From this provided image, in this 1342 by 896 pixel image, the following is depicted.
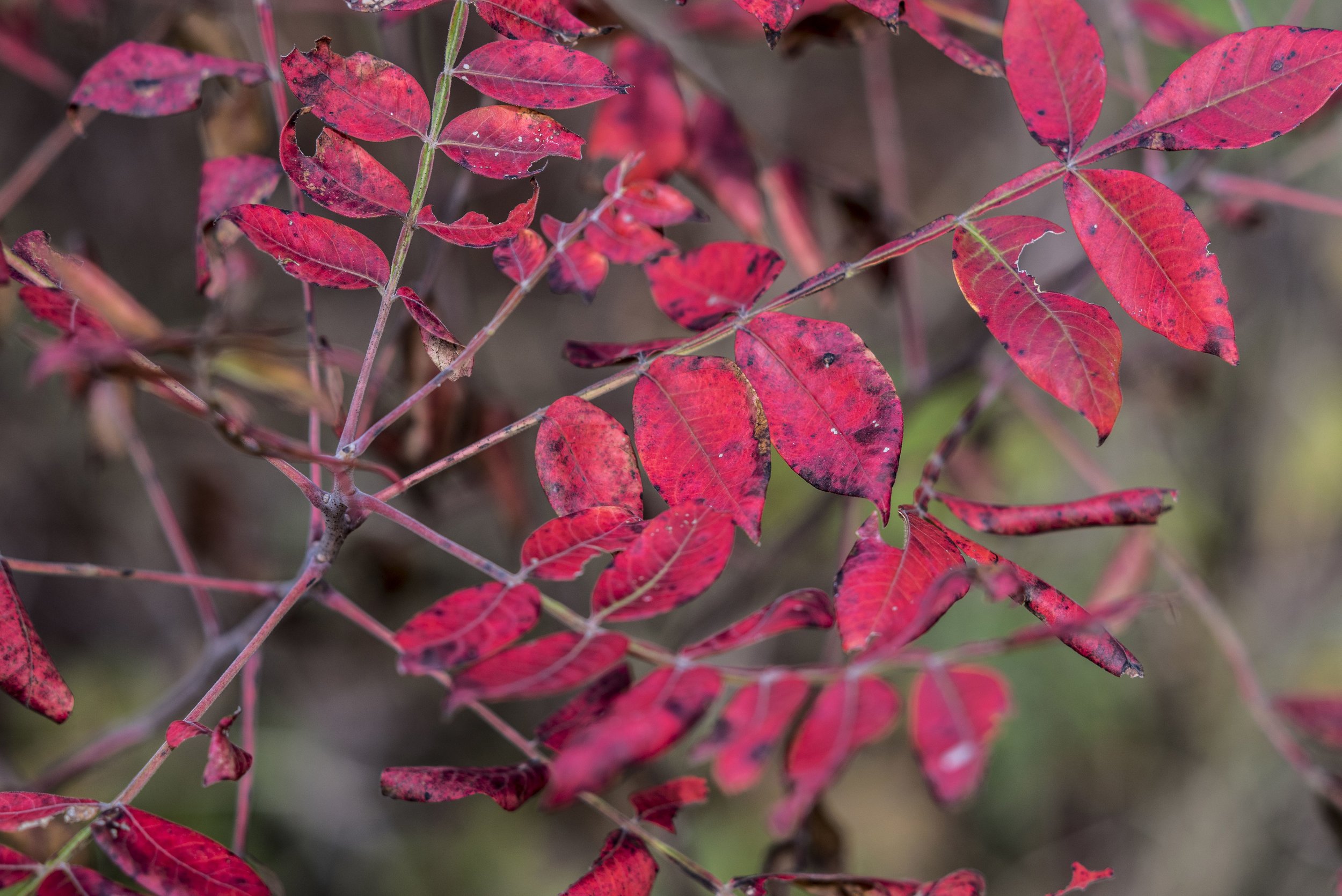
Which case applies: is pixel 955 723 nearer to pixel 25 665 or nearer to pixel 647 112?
pixel 25 665

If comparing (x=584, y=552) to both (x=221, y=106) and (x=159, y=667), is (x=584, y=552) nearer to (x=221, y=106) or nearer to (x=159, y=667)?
(x=221, y=106)

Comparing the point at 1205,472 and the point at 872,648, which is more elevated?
the point at 872,648

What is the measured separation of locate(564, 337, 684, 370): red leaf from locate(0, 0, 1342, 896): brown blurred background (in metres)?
0.77

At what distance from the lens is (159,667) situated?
1836 millimetres

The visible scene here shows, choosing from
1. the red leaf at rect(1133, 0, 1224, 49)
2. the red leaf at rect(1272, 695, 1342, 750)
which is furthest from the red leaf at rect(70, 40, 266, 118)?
the red leaf at rect(1272, 695, 1342, 750)

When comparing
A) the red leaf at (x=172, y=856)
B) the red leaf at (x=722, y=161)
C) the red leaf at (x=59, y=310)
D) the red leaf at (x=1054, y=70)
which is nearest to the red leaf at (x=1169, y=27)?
the red leaf at (x=722, y=161)

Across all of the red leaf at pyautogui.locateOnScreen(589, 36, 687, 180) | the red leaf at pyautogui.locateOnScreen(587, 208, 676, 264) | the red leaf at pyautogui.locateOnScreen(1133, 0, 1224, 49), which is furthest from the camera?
the red leaf at pyautogui.locateOnScreen(1133, 0, 1224, 49)

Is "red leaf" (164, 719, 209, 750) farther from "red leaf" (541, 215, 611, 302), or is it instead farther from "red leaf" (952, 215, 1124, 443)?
"red leaf" (952, 215, 1124, 443)

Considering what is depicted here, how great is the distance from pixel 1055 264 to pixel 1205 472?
2.29 feet

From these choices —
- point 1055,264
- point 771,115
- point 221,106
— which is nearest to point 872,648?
point 221,106

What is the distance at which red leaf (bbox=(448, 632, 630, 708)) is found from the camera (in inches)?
17.7

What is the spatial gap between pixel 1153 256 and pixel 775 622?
35 centimetres

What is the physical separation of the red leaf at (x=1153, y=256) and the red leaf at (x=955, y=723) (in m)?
0.25

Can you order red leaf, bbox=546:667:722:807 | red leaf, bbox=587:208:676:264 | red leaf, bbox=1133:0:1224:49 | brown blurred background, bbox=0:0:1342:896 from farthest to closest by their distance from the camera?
brown blurred background, bbox=0:0:1342:896 → red leaf, bbox=1133:0:1224:49 → red leaf, bbox=587:208:676:264 → red leaf, bbox=546:667:722:807
